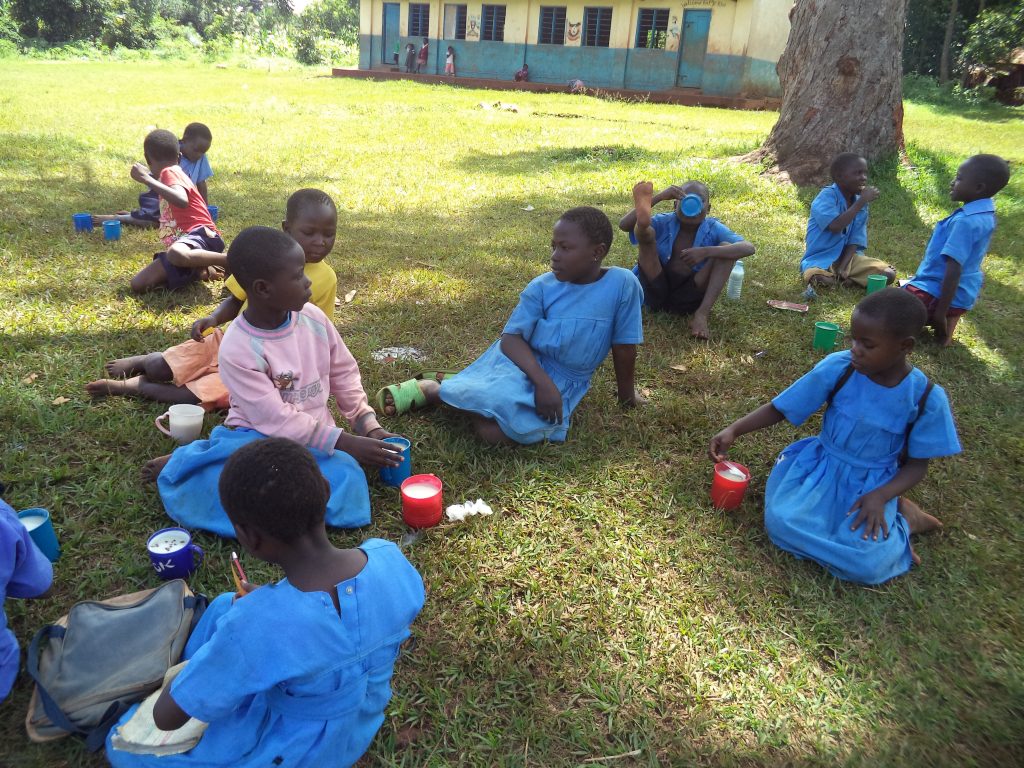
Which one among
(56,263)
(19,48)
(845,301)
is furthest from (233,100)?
(19,48)

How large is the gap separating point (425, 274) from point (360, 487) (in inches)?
128

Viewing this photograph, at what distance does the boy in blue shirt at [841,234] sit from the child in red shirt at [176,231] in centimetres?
497

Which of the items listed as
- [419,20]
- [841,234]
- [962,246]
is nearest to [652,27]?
[419,20]

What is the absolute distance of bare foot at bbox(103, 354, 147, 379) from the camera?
3859 mm

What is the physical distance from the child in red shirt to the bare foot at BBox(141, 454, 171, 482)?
2255 mm

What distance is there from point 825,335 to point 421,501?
332cm

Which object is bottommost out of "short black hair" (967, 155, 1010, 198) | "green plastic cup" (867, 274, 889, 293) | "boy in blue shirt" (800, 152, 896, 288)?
"green plastic cup" (867, 274, 889, 293)

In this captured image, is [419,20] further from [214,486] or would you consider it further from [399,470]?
[214,486]

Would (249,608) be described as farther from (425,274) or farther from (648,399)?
(425,274)

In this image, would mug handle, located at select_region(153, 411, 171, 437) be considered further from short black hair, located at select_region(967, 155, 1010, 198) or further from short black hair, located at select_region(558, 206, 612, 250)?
short black hair, located at select_region(967, 155, 1010, 198)

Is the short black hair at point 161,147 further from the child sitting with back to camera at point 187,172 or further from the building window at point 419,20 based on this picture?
the building window at point 419,20

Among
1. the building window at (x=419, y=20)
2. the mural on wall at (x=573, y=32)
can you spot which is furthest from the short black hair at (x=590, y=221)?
the building window at (x=419, y=20)

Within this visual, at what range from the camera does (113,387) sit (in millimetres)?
3693

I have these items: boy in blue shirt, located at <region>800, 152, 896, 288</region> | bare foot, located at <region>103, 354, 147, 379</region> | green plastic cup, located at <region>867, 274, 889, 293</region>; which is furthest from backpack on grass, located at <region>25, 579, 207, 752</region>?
boy in blue shirt, located at <region>800, 152, 896, 288</region>
